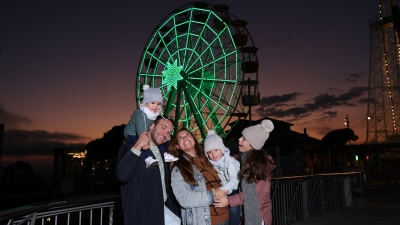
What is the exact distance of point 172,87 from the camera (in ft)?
68.3

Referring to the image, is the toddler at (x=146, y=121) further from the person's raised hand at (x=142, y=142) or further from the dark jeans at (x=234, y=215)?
the dark jeans at (x=234, y=215)

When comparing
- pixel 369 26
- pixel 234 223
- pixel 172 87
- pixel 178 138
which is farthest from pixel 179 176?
pixel 369 26

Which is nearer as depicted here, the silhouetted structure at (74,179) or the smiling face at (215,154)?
the smiling face at (215,154)

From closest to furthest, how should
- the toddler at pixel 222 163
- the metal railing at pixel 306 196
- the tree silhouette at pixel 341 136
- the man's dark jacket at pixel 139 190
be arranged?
the man's dark jacket at pixel 139 190 → the toddler at pixel 222 163 → the metal railing at pixel 306 196 → the tree silhouette at pixel 341 136

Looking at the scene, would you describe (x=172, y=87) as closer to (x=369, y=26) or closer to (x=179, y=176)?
(x=179, y=176)

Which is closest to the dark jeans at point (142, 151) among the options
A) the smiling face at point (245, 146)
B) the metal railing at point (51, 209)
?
the metal railing at point (51, 209)

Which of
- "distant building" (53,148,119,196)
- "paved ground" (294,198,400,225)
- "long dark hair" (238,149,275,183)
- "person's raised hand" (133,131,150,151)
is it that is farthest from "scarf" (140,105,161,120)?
"distant building" (53,148,119,196)

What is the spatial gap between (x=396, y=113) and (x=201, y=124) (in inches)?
1243

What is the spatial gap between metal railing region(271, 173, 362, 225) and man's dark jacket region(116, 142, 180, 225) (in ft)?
14.5

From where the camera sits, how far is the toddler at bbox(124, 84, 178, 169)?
113 inches

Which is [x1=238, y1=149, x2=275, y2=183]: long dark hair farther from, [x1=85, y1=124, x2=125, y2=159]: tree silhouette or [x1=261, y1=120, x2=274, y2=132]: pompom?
[x1=85, y1=124, x2=125, y2=159]: tree silhouette

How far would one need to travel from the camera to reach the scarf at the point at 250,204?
12.0ft

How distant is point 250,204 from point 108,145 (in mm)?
54799

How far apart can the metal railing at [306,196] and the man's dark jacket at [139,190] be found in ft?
14.5
